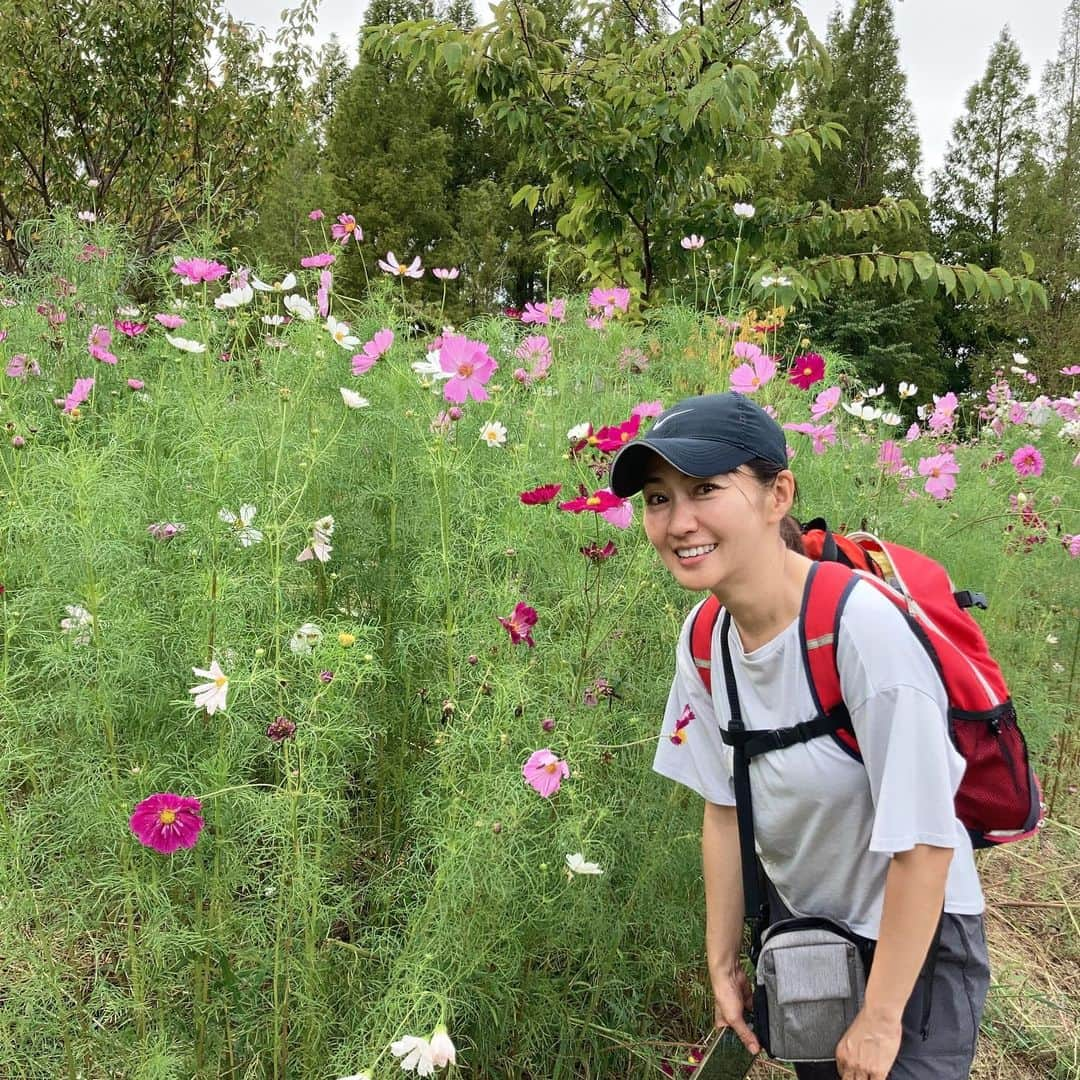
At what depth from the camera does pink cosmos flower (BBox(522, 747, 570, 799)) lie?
1396 millimetres

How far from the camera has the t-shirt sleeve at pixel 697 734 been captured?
1496 mm

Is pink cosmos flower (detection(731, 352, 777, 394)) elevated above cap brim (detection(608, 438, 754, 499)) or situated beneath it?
elevated above

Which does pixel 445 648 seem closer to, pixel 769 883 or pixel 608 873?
pixel 608 873

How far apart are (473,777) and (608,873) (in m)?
0.35

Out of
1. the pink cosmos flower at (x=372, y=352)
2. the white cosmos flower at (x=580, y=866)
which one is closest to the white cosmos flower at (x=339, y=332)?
the pink cosmos flower at (x=372, y=352)

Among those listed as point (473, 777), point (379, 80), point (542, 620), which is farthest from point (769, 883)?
point (379, 80)

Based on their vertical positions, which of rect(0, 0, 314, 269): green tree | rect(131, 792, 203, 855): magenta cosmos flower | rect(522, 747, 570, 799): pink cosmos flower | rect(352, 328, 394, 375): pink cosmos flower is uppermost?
rect(0, 0, 314, 269): green tree

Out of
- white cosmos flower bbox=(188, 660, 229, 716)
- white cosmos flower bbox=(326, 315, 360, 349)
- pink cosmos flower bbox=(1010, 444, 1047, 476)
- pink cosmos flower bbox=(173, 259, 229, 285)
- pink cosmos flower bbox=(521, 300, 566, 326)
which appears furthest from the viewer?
pink cosmos flower bbox=(1010, 444, 1047, 476)

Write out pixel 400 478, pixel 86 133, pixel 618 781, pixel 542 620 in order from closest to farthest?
pixel 618 781 < pixel 542 620 < pixel 400 478 < pixel 86 133

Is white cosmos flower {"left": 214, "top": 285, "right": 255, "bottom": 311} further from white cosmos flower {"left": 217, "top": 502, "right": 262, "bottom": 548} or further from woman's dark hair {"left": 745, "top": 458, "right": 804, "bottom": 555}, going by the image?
woman's dark hair {"left": 745, "top": 458, "right": 804, "bottom": 555}

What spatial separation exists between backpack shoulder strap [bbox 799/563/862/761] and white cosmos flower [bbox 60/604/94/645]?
1.11 m

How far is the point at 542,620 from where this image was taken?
6.50ft

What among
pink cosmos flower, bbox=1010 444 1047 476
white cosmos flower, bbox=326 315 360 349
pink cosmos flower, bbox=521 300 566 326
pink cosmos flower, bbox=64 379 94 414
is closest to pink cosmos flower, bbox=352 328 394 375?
white cosmos flower, bbox=326 315 360 349

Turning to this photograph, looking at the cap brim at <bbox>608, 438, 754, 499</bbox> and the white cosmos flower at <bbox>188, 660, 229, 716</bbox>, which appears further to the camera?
the white cosmos flower at <bbox>188, 660, 229, 716</bbox>
